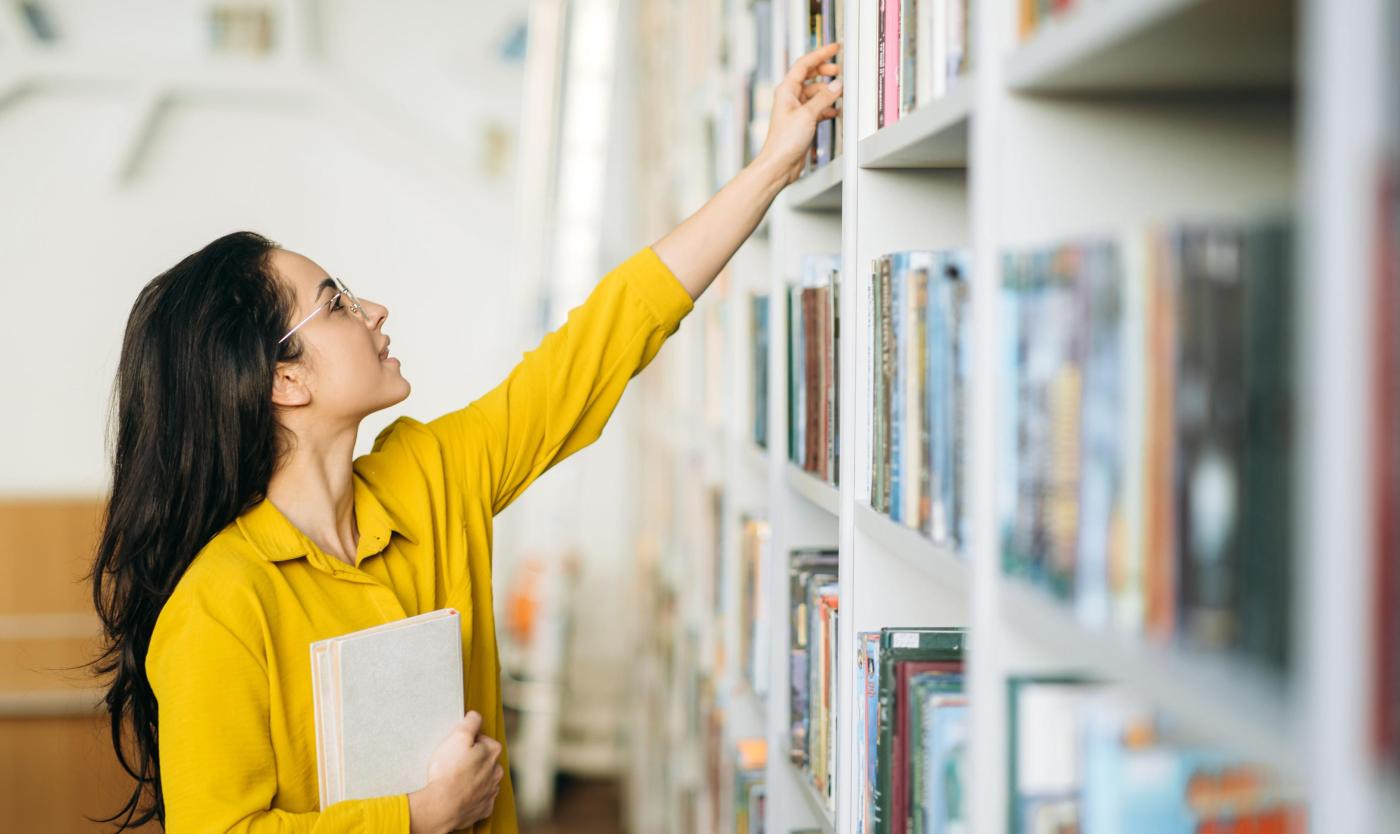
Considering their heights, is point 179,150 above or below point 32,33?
below

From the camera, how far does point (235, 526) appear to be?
4.59 feet

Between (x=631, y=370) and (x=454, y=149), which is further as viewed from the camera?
(x=454, y=149)

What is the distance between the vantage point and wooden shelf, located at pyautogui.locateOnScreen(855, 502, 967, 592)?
3.08 feet

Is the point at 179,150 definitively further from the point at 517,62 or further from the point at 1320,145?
the point at 1320,145

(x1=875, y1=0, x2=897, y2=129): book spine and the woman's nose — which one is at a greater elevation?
(x1=875, y1=0, x2=897, y2=129): book spine

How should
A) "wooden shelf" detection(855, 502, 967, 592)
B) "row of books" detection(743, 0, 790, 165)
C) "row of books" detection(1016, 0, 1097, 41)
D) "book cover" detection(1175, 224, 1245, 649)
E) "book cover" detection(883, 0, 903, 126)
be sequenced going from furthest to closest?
"row of books" detection(743, 0, 790, 165), "book cover" detection(883, 0, 903, 126), "wooden shelf" detection(855, 502, 967, 592), "row of books" detection(1016, 0, 1097, 41), "book cover" detection(1175, 224, 1245, 649)

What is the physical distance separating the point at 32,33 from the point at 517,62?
6.30 ft

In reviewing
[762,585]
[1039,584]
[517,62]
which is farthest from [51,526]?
[1039,584]

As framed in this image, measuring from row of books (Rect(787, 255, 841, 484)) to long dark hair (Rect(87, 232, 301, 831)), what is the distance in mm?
613

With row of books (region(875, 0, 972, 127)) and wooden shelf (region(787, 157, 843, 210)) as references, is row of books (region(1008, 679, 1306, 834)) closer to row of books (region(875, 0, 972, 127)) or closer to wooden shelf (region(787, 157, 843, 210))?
row of books (region(875, 0, 972, 127))

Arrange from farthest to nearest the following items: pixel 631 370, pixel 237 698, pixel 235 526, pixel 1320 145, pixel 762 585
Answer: pixel 762 585 → pixel 631 370 → pixel 235 526 → pixel 237 698 → pixel 1320 145

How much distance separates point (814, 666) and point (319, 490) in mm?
632

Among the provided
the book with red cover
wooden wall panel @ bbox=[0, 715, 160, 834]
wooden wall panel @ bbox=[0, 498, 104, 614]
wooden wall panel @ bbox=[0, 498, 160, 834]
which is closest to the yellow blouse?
the book with red cover

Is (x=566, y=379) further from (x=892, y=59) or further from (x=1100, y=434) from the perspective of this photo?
(x=1100, y=434)
